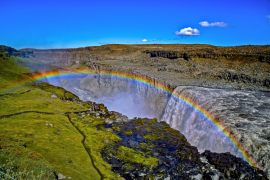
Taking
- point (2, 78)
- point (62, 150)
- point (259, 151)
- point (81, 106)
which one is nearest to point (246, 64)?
point (259, 151)

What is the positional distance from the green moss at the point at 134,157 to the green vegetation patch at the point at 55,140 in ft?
15.0

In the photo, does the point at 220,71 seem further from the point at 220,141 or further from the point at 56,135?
the point at 56,135

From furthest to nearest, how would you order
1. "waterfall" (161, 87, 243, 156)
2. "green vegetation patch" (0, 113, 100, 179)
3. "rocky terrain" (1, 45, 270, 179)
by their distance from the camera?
"green vegetation patch" (0, 113, 100, 179) → "waterfall" (161, 87, 243, 156) → "rocky terrain" (1, 45, 270, 179)

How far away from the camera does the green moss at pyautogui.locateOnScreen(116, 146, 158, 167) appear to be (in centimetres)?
2335

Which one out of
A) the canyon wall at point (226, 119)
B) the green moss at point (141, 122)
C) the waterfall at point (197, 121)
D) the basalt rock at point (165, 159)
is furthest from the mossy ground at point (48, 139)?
the canyon wall at point (226, 119)

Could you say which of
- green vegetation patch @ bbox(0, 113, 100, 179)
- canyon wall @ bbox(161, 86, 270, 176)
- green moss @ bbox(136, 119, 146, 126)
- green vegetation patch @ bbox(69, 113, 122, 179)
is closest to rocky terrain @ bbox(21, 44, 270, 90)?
canyon wall @ bbox(161, 86, 270, 176)

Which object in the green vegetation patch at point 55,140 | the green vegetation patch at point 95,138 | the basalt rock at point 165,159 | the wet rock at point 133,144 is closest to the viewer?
the basalt rock at point 165,159

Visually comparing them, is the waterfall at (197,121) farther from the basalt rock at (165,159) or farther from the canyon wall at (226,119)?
the basalt rock at (165,159)

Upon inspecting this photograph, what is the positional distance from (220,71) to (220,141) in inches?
943

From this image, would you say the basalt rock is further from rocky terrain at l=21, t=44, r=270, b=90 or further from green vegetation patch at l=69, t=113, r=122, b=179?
rocky terrain at l=21, t=44, r=270, b=90

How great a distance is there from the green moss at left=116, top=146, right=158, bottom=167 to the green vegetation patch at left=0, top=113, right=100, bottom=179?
15.0 ft

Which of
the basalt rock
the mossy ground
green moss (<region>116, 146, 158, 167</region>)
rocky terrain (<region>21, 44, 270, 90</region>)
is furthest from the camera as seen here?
rocky terrain (<region>21, 44, 270, 90</region>)

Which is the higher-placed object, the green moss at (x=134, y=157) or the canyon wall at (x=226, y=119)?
the canyon wall at (x=226, y=119)

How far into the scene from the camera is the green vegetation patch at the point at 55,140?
851 inches
